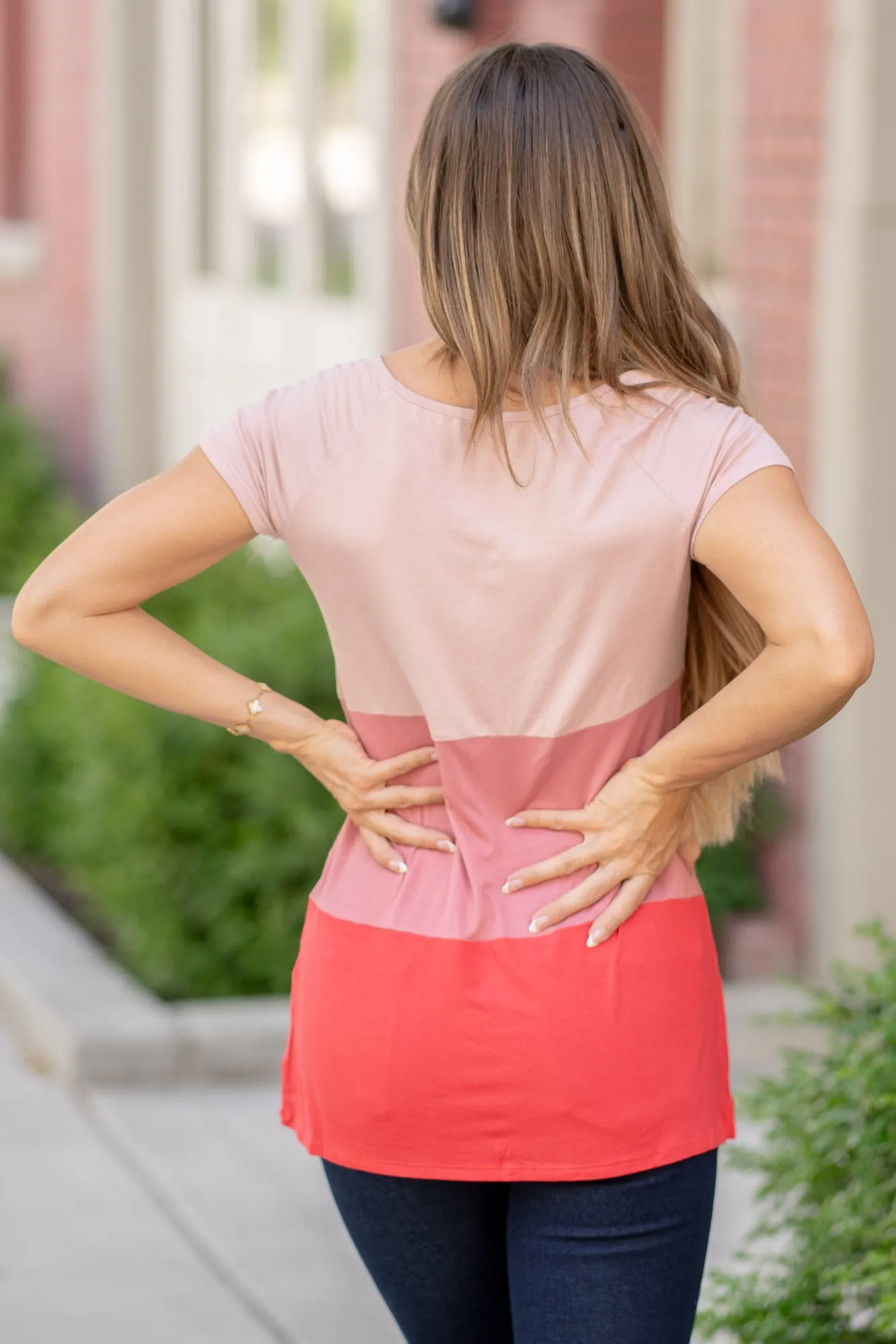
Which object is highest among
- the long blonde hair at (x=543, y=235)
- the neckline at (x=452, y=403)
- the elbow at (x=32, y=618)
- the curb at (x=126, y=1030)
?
the long blonde hair at (x=543, y=235)

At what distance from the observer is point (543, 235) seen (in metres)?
2.02

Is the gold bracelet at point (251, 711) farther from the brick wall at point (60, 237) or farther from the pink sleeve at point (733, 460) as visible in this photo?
the brick wall at point (60, 237)

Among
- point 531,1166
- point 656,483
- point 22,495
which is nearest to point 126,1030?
point 531,1166

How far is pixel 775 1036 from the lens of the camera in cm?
544

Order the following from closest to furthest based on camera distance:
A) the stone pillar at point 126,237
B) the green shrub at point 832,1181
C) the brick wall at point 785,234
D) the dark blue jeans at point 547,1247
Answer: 1. the dark blue jeans at point 547,1247
2. the green shrub at point 832,1181
3. the brick wall at point 785,234
4. the stone pillar at point 126,237

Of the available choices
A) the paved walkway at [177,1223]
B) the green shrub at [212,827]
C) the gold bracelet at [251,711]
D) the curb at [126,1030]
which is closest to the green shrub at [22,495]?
the green shrub at [212,827]

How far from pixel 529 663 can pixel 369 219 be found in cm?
671

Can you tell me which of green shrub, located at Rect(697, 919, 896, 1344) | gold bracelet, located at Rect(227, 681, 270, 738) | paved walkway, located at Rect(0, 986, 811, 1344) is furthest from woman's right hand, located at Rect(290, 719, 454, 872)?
paved walkway, located at Rect(0, 986, 811, 1344)

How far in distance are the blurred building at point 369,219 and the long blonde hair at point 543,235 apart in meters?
0.37

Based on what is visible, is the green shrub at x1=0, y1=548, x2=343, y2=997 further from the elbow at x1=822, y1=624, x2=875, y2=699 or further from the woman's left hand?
the elbow at x1=822, y1=624, x2=875, y2=699

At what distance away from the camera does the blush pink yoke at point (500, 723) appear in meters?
2.02

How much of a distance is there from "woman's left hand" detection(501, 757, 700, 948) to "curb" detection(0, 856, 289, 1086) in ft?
10.6

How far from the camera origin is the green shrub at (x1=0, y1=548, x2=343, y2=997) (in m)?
5.66

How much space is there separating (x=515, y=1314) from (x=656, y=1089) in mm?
292
